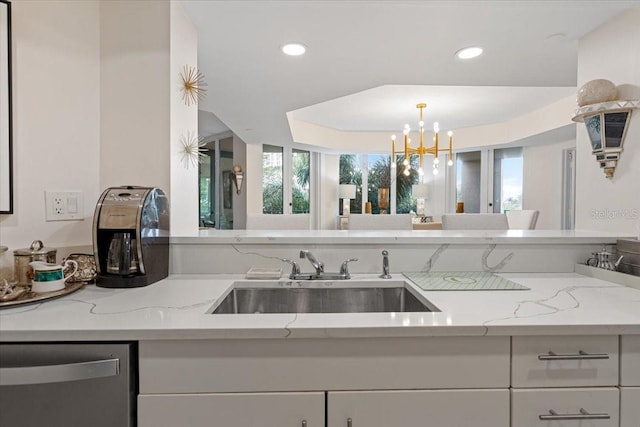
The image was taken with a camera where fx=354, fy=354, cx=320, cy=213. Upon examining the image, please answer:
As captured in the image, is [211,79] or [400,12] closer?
[400,12]

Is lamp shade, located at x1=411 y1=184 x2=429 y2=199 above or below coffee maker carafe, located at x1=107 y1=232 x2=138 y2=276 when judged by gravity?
above

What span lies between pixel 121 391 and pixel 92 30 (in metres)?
1.43

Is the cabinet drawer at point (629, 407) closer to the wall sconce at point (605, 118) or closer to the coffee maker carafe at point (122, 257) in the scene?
the wall sconce at point (605, 118)

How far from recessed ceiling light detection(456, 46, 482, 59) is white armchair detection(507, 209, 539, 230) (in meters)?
2.20

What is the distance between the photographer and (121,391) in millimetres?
878

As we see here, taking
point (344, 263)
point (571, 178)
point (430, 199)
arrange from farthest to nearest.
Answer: point (430, 199)
point (571, 178)
point (344, 263)

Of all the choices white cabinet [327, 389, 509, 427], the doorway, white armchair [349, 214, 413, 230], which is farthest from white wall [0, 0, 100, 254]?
the doorway

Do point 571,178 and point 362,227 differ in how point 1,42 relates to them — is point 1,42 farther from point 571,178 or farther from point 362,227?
point 571,178

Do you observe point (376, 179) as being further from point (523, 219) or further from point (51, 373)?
point (51, 373)

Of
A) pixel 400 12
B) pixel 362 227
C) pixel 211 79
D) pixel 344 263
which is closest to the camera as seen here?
pixel 344 263

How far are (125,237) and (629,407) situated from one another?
62.6 inches

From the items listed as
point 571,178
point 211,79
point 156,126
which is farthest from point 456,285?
point 571,178

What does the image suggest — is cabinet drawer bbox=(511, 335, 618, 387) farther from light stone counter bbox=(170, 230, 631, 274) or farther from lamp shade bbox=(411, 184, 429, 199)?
lamp shade bbox=(411, 184, 429, 199)

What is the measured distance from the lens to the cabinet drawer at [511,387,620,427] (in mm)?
925
